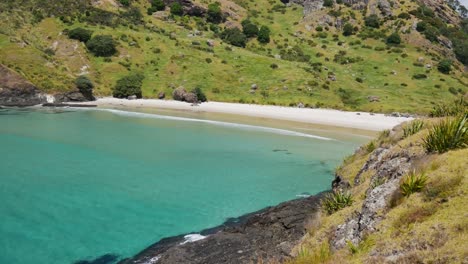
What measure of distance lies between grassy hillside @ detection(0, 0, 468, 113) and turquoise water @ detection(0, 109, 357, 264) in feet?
109

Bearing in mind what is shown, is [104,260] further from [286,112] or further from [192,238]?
[286,112]

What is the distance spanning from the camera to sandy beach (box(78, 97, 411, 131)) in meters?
59.6

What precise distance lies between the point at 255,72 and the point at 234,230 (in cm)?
7771

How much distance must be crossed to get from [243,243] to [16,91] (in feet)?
221

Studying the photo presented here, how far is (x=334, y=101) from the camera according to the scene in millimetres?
79250

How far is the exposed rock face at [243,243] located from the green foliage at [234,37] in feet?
355

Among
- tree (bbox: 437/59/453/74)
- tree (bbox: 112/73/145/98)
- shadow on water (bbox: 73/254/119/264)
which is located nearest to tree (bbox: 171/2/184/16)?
tree (bbox: 112/73/145/98)

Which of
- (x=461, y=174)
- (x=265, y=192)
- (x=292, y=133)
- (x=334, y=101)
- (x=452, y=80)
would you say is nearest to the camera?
(x=461, y=174)

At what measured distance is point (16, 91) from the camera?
69500mm

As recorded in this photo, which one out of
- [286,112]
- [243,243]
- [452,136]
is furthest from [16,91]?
[452,136]

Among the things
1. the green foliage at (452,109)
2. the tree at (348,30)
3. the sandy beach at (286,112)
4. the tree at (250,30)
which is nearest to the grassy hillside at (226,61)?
the tree at (348,30)

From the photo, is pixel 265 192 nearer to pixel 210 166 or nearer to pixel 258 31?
pixel 210 166

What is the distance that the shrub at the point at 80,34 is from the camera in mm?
96938

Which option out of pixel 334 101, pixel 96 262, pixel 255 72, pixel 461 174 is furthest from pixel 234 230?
pixel 255 72
